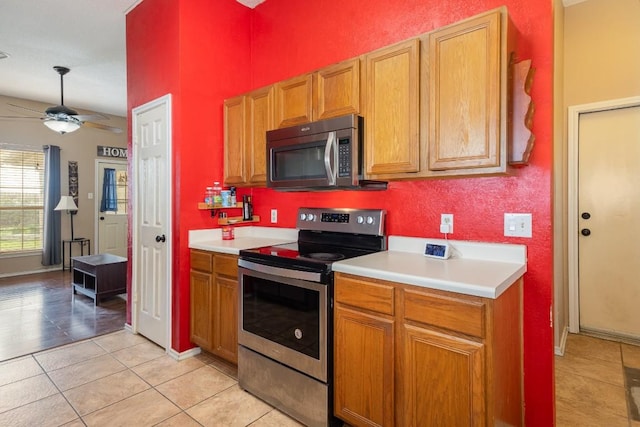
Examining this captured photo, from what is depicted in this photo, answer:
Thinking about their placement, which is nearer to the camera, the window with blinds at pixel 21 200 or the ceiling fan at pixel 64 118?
the ceiling fan at pixel 64 118

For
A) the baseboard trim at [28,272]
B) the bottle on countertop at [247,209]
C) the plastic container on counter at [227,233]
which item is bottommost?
the baseboard trim at [28,272]

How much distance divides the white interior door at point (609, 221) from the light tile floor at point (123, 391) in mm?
2989

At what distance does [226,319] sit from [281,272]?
770mm

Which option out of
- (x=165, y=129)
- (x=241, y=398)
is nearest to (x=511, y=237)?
(x=241, y=398)

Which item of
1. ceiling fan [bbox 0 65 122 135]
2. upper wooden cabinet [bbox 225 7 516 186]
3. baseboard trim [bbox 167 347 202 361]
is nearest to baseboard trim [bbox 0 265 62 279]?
ceiling fan [bbox 0 65 122 135]

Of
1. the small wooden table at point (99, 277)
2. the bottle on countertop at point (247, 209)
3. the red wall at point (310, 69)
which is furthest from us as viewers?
the small wooden table at point (99, 277)

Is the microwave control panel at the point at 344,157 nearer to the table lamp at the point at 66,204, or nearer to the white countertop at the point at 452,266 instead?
the white countertop at the point at 452,266

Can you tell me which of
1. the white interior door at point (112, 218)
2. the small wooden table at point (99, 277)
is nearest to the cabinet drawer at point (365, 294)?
the small wooden table at point (99, 277)

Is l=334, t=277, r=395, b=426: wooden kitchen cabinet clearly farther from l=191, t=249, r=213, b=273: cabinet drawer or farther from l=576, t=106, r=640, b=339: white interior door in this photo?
l=576, t=106, r=640, b=339: white interior door

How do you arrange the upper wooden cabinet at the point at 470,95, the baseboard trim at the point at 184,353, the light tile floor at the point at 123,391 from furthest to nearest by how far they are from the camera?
the baseboard trim at the point at 184,353
the light tile floor at the point at 123,391
the upper wooden cabinet at the point at 470,95

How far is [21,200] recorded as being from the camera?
5.71m

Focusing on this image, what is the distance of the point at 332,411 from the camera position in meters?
1.83

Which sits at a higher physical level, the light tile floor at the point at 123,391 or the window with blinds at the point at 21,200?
the window with blinds at the point at 21,200

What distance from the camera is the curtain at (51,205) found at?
230 inches
